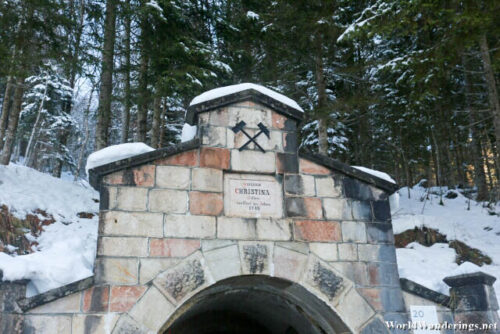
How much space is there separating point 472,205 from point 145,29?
11087 mm

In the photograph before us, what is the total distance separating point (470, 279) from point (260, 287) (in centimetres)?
258

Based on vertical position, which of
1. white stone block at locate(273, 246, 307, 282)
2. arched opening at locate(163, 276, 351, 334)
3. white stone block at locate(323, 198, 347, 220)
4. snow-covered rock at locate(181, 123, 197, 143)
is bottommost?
arched opening at locate(163, 276, 351, 334)

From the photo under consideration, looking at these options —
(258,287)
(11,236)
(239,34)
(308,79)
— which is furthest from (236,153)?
(308,79)

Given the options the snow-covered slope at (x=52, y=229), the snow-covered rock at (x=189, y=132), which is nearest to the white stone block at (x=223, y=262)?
the snow-covered slope at (x=52, y=229)

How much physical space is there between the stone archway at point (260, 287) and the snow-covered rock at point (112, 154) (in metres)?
1.34

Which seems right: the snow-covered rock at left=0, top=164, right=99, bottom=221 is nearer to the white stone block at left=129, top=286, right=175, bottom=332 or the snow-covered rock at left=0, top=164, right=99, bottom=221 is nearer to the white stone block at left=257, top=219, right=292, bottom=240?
the white stone block at left=129, top=286, right=175, bottom=332

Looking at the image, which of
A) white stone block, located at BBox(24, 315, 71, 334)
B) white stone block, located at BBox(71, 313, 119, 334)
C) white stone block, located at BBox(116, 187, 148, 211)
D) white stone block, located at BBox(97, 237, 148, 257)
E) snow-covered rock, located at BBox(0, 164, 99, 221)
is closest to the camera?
white stone block, located at BBox(24, 315, 71, 334)

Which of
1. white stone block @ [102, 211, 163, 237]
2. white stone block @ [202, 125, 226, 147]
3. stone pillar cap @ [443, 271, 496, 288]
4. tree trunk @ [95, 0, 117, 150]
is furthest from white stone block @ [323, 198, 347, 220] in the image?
tree trunk @ [95, 0, 117, 150]

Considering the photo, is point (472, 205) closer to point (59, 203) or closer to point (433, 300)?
point (433, 300)

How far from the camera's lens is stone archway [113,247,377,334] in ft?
13.4

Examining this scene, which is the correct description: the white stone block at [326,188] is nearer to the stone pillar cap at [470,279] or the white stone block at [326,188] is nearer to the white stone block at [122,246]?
the stone pillar cap at [470,279]

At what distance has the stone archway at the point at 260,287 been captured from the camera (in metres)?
4.07

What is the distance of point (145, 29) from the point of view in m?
10.4

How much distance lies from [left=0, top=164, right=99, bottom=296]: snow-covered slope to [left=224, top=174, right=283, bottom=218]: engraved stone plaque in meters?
1.76
